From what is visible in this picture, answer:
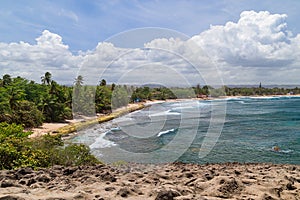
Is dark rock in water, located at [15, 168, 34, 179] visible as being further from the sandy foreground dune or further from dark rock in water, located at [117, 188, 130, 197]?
dark rock in water, located at [117, 188, 130, 197]

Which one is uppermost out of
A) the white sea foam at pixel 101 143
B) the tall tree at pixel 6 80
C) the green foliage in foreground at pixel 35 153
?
the tall tree at pixel 6 80

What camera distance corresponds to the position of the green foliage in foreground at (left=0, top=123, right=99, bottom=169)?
32.1 feet

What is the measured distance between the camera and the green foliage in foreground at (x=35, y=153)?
9797mm

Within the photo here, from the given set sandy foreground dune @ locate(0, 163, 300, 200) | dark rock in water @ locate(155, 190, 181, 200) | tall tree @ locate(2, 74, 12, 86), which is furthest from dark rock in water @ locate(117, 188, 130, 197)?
tall tree @ locate(2, 74, 12, 86)

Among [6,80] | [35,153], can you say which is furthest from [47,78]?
[35,153]

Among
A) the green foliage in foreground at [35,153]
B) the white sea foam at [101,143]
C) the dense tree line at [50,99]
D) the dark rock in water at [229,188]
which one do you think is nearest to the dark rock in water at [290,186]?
the dark rock in water at [229,188]

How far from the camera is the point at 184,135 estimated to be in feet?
95.6

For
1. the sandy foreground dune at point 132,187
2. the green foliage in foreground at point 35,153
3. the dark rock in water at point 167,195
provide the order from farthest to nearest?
1. the green foliage in foreground at point 35,153
2. the sandy foreground dune at point 132,187
3. the dark rock in water at point 167,195

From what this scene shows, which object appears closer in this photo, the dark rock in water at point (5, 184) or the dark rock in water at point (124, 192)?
the dark rock in water at point (124, 192)

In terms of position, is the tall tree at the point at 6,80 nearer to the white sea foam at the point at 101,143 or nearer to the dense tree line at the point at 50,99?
the dense tree line at the point at 50,99

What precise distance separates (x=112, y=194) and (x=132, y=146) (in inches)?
738

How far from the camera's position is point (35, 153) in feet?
34.8

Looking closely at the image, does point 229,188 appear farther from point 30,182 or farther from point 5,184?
point 5,184

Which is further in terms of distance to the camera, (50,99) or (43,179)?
(50,99)
